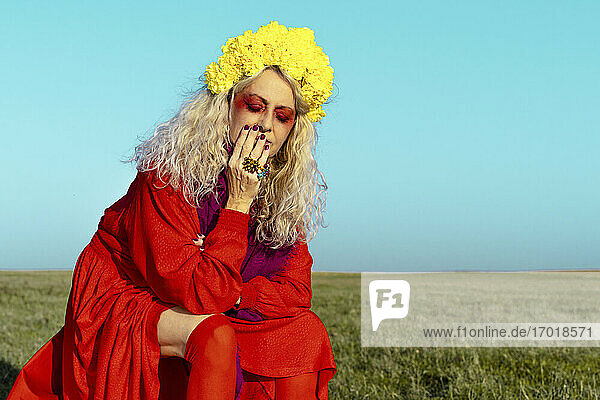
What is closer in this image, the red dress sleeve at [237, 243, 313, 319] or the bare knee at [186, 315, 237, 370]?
the bare knee at [186, 315, 237, 370]

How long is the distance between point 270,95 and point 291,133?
35 cm

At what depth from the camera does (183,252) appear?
2.80 metres

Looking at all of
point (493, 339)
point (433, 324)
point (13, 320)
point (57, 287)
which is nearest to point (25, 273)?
point (57, 287)

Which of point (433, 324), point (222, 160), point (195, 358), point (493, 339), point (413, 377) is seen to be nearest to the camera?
point (195, 358)

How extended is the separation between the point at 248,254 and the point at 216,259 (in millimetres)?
489

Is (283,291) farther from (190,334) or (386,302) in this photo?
(386,302)

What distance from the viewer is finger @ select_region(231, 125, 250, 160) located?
118 inches

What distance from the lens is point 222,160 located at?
313cm

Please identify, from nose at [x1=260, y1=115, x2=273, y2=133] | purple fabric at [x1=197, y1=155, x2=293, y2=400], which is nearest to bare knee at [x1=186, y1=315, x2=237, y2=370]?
purple fabric at [x1=197, y1=155, x2=293, y2=400]

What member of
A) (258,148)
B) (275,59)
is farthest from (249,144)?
(275,59)

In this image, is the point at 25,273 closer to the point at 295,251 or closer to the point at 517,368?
the point at 517,368

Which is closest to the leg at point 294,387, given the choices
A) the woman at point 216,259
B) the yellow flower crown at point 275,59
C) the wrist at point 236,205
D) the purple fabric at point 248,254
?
the woman at point 216,259

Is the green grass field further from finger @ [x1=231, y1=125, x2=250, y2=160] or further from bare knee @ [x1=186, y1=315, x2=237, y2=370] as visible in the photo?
finger @ [x1=231, y1=125, x2=250, y2=160]

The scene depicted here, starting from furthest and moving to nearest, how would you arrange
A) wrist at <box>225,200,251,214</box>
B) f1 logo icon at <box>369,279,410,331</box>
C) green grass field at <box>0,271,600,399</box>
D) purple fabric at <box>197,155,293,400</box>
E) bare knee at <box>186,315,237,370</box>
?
1. f1 logo icon at <box>369,279,410,331</box>
2. green grass field at <box>0,271,600,399</box>
3. purple fabric at <box>197,155,293,400</box>
4. wrist at <box>225,200,251,214</box>
5. bare knee at <box>186,315,237,370</box>
